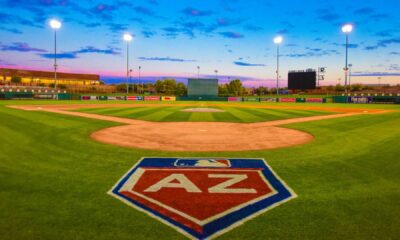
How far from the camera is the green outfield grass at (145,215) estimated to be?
11.5 feet

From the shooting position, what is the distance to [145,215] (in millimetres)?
3938

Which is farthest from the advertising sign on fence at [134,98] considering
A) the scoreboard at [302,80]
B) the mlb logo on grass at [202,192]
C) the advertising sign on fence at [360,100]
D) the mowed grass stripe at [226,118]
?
the mlb logo on grass at [202,192]

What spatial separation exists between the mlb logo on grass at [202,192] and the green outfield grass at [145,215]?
19 cm

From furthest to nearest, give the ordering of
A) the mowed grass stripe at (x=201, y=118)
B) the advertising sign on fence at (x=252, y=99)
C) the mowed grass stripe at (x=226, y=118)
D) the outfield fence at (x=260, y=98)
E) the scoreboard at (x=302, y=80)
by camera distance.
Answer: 1. the scoreboard at (x=302, y=80)
2. the advertising sign on fence at (x=252, y=99)
3. the outfield fence at (x=260, y=98)
4. the mowed grass stripe at (x=226, y=118)
5. the mowed grass stripe at (x=201, y=118)

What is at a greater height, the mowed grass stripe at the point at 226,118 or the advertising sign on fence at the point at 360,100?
the advertising sign on fence at the point at 360,100

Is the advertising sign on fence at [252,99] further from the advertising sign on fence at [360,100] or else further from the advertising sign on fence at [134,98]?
the advertising sign on fence at [134,98]

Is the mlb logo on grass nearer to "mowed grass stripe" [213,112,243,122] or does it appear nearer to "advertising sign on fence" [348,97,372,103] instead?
"mowed grass stripe" [213,112,243,122]

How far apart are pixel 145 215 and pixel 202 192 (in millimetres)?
1260

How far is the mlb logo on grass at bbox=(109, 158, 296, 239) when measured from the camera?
3.84 meters

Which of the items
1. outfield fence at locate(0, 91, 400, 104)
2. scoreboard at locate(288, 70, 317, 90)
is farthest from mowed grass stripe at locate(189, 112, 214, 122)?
scoreboard at locate(288, 70, 317, 90)

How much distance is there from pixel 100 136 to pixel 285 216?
27.7 feet

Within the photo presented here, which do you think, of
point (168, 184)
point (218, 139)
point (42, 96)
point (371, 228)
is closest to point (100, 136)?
point (218, 139)

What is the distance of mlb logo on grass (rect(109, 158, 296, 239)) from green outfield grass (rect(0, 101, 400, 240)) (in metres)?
0.19

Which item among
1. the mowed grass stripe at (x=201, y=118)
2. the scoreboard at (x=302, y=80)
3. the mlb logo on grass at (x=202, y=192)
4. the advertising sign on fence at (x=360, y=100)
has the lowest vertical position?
the mlb logo on grass at (x=202, y=192)
